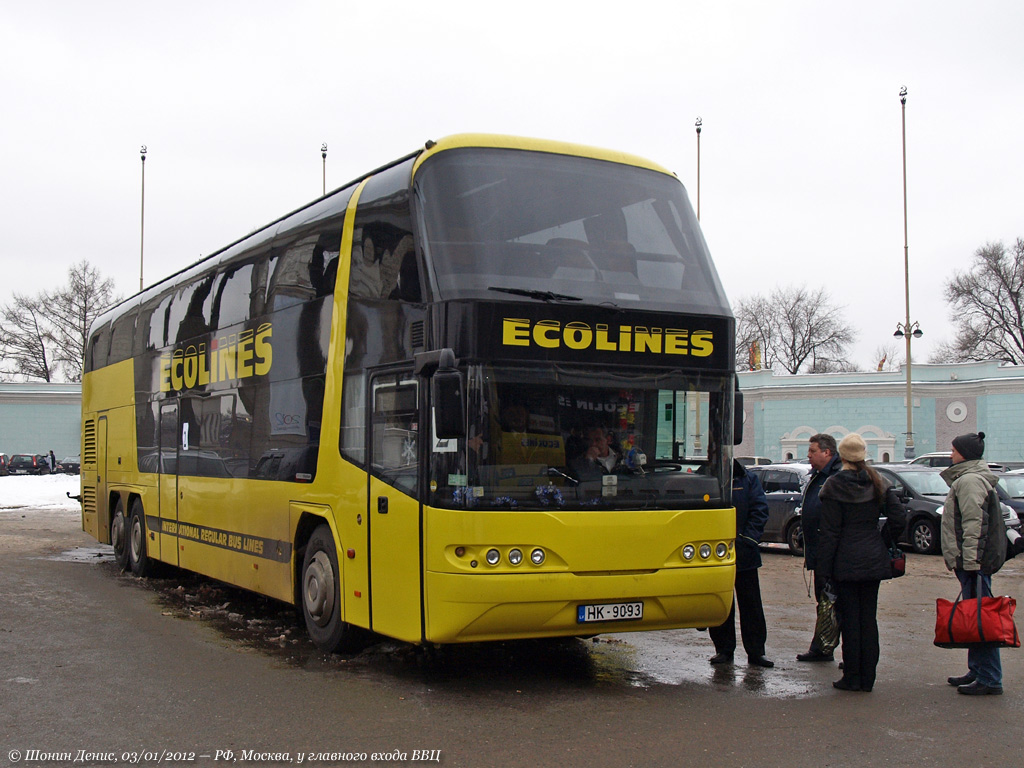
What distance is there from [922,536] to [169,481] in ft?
41.7

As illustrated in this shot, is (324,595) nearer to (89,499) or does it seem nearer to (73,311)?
(89,499)

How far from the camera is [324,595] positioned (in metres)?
8.85

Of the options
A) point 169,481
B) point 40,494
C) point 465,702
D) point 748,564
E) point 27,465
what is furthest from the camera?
point 27,465

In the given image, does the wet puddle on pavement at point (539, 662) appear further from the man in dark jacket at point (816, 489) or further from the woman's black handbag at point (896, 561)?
the woman's black handbag at point (896, 561)

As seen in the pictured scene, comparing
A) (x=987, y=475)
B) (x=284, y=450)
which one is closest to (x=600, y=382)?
(x=987, y=475)

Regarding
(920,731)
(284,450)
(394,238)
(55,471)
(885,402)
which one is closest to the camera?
(920,731)

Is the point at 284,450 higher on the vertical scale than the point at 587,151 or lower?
lower

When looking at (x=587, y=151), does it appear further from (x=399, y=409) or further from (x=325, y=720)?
(x=325, y=720)

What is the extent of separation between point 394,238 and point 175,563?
21.4 ft

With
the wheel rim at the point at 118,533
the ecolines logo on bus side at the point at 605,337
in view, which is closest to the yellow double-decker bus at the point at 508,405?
the ecolines logo on bus side at the point at 605,337

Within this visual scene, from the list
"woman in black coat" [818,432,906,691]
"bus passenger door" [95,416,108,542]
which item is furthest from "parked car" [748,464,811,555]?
"woman in black coat" [818,432,906,691]

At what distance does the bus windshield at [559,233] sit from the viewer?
7469 mm

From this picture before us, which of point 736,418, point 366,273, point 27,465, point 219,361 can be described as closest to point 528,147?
point 366,273

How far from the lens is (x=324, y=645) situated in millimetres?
8883
